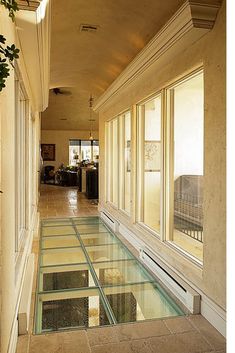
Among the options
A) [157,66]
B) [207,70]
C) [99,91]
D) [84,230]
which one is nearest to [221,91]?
[207,70]

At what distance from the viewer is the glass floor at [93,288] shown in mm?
2930

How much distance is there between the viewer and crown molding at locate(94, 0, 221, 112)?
2635mm

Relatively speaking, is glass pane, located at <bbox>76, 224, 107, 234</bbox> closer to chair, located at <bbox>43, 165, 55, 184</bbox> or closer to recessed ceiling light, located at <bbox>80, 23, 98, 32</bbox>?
recessed ceiling light, located at <bbox>80, 23, 98, 32</bbox>

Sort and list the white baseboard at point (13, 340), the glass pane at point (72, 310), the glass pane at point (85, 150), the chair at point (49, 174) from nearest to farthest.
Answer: the white baseboard at point (13, 340) → the glass pane at point (72, 310) → the chair at point (49, 174) → the glass pane at point (85, 150)

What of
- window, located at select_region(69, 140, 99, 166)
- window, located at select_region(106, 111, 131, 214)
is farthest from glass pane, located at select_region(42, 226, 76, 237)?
window, located at select_region(69, 140, 99, 166)

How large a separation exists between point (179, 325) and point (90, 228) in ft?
13.2

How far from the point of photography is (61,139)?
1895 cm

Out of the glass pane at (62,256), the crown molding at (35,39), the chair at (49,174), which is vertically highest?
the crown molding at (35,39)

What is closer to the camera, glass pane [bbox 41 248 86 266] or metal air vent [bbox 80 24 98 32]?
metal air vent [bbox 80 24 98 32]

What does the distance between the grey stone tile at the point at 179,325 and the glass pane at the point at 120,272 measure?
96 cm

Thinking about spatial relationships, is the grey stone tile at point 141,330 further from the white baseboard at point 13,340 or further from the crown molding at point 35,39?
the crown molding at point 35,39

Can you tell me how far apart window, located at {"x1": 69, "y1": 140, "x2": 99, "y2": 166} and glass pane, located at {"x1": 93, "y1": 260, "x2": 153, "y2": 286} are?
15092 mm

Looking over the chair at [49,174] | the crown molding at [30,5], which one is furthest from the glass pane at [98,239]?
the chair at [49,174]
